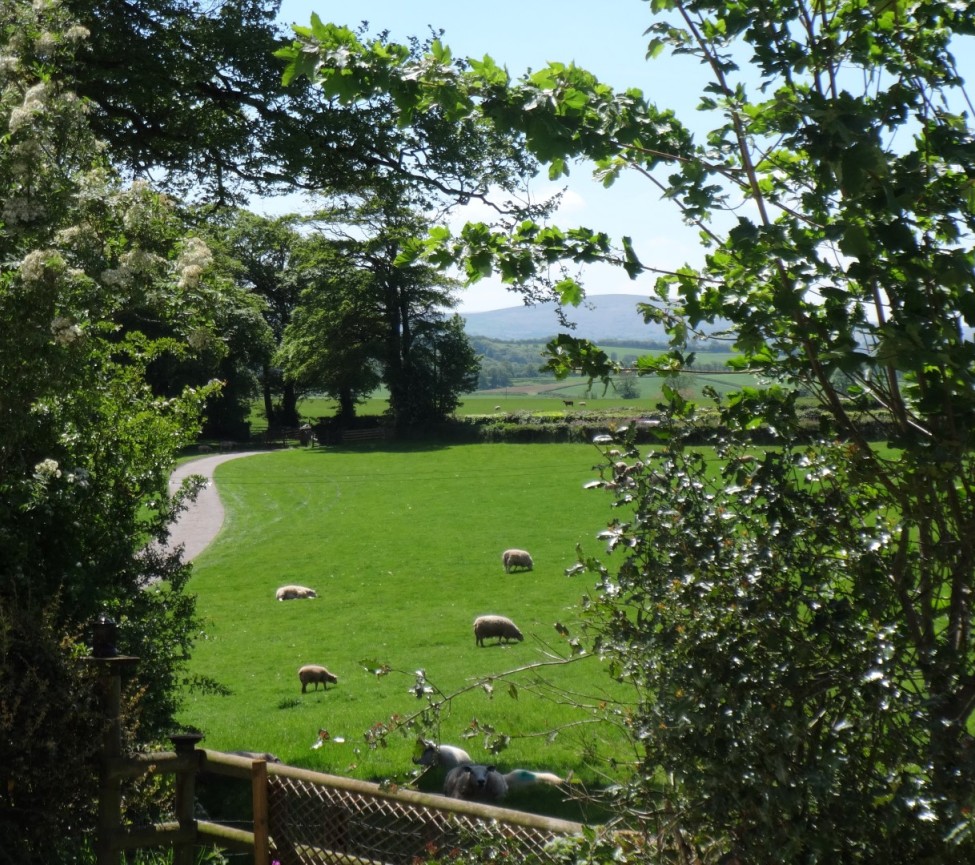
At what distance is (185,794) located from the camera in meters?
6.07

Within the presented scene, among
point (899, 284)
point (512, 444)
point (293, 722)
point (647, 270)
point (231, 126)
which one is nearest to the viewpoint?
point (899, 284)

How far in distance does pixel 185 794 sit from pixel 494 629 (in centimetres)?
1597

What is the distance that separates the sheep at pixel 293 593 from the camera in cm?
2825

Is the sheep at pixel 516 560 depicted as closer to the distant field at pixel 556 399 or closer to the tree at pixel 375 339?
the distant field at pixel 556 399

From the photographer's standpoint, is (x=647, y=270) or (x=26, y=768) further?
(x=26, y=768)

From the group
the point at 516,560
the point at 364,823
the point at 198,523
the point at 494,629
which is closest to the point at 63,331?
the point at 364,823

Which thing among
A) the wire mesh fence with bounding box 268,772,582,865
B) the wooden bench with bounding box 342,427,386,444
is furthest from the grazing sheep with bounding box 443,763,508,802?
the wooden bench with bounding box 342,427,386,444

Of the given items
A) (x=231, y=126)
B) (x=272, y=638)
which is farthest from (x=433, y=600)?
(x=231, y=126)

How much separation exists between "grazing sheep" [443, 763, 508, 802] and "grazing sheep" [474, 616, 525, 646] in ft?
40.4

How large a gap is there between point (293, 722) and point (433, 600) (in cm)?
1271

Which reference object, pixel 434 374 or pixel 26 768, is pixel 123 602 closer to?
pixel 26 768

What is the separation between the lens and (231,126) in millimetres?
12555

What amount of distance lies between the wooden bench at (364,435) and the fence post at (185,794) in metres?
68.9

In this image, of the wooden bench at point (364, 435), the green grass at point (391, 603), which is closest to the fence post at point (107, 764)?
the green grass at point (391, 603)
